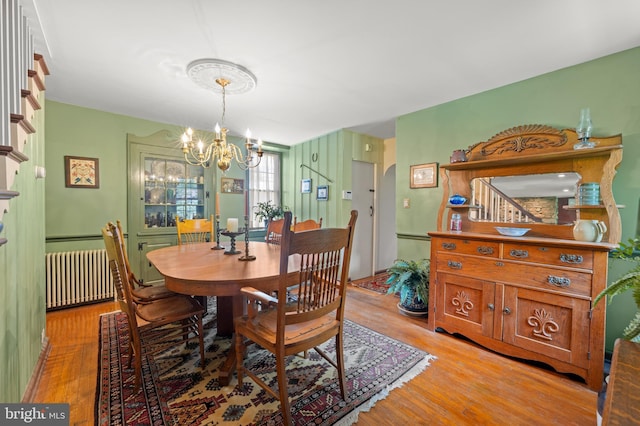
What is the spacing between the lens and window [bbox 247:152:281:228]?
16.0 ft

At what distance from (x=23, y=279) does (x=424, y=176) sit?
12.1 feet

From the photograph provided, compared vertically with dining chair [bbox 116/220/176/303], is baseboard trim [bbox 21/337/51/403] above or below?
below

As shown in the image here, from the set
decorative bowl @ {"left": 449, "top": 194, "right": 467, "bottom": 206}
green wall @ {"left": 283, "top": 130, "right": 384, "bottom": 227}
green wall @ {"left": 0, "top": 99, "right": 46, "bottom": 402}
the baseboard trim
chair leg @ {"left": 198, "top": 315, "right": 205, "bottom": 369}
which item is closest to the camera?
green wall @ {"left": 0, "top": 99, "right": 46, "bottom": 402}

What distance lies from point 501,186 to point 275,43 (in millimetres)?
2480

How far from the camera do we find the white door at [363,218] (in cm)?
444

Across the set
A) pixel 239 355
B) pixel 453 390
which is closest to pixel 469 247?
pixel 453 390

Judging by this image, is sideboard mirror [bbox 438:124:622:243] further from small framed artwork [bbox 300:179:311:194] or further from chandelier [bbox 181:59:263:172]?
small framed artwork [bbox 300:179:311:194]

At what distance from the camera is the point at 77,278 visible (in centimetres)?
319

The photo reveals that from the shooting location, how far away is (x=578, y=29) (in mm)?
1824

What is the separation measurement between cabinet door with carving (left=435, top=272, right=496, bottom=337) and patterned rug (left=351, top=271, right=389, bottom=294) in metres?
1.31

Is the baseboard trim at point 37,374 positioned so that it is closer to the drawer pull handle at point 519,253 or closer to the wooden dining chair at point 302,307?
the wooden dining chair at point 302,307

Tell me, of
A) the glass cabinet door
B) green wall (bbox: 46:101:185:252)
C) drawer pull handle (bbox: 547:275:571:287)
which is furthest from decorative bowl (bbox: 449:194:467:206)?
A: green wall (bbox: 46:101:185:252)

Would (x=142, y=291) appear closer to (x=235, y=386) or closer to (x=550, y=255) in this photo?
(x=235, y=386)

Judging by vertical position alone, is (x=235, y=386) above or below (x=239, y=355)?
below
